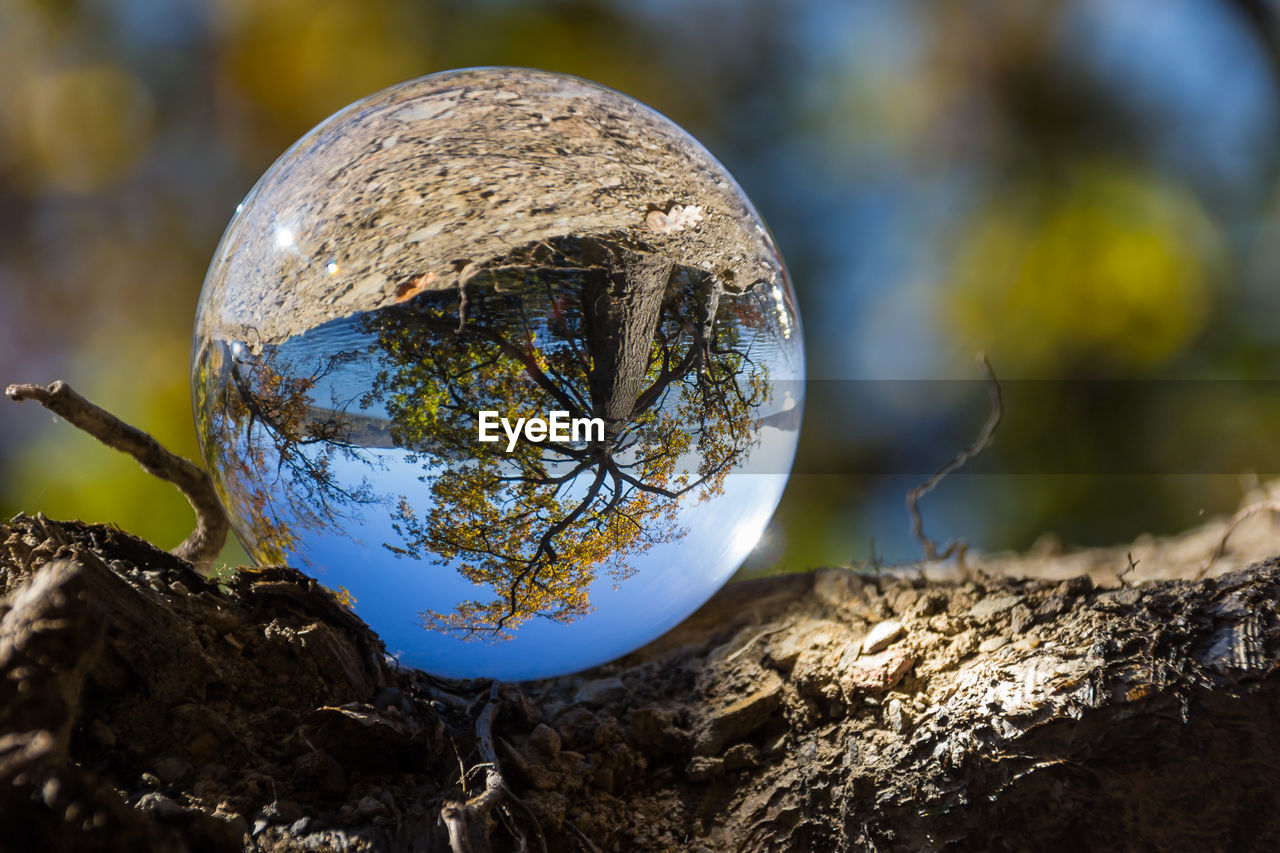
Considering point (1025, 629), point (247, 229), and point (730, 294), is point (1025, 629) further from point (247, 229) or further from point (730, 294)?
point (247, 229)

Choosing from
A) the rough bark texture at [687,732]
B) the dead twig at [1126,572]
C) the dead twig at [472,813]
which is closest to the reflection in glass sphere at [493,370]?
the rough bark texture at [687,732]

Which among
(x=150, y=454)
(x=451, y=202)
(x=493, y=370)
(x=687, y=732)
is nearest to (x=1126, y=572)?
(x=687, y=732)

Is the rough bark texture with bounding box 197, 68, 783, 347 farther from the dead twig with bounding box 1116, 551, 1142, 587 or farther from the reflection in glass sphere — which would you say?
the dead twig with bounding box 1116, 551, 1142, 587

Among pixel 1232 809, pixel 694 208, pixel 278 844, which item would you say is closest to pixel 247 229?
pixel 694 208

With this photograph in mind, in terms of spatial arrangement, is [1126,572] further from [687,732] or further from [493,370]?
[493,370]

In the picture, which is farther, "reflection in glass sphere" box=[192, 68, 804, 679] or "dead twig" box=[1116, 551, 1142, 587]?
"dead twig" box=[1116, 551, 1142, 587]

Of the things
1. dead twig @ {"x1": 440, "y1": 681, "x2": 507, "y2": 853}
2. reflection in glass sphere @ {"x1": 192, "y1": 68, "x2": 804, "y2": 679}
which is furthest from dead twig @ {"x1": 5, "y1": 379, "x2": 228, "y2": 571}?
dead twig @ {"x1": 440, "y1": 681, "x2": 507, "y2": 853}
